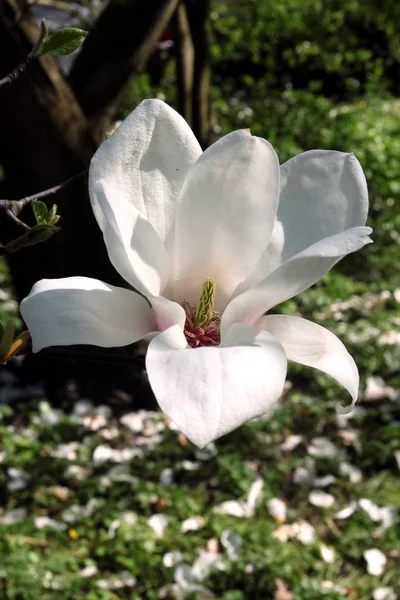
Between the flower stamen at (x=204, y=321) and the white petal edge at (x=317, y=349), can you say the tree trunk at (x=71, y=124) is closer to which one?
the flower stamen at (x=204, y=321)

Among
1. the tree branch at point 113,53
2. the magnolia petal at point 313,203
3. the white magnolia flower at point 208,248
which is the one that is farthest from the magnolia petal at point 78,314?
the tree branch at point 113,53

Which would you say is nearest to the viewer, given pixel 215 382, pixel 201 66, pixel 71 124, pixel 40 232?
pixel 215 382

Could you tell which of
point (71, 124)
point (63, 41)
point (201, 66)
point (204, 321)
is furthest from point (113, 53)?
point (204, 321)

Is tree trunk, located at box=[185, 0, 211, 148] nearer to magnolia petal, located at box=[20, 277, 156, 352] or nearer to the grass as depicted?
the grass

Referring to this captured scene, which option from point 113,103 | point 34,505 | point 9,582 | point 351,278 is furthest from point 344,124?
point 9,582

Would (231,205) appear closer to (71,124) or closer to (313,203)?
(313,203)
